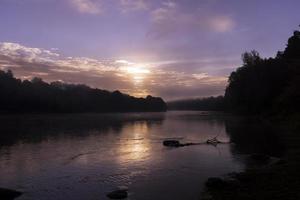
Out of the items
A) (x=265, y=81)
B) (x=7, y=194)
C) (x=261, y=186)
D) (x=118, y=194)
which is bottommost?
(x=118, y=194)

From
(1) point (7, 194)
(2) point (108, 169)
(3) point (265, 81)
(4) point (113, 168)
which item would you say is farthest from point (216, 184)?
(3) point (265, 81)

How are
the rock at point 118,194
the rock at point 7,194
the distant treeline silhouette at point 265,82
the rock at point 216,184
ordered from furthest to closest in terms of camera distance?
the distant treeline silhouette at point 265,82 < the rock at point 216,184 < the rock at point 118,194 < the rock at point 7,194

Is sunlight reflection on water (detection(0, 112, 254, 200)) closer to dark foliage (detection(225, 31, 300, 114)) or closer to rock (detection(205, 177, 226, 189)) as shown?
rock (detection(205, 177, 226, 189))

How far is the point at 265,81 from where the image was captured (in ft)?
462

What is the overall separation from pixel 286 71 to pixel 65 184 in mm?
112937

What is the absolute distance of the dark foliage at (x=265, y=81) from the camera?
412 ft

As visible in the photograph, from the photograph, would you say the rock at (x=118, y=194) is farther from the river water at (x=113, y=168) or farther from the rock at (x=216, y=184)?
the rock at (x=216, y=184)

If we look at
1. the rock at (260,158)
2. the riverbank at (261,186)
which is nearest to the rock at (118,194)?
the riverbank at (261,186)

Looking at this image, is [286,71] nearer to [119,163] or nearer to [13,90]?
[119,163]

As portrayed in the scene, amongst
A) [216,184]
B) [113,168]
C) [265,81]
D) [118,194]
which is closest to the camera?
[118,194]

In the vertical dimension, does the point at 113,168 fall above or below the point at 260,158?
below

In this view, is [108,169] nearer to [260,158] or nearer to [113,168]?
[113,168]

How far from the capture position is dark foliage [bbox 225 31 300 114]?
125m

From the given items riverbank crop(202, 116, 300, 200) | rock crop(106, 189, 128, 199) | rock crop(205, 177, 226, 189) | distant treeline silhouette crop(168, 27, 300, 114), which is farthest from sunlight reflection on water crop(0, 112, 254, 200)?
distant treeline silhouette crop(168, 27, 300, 114)
